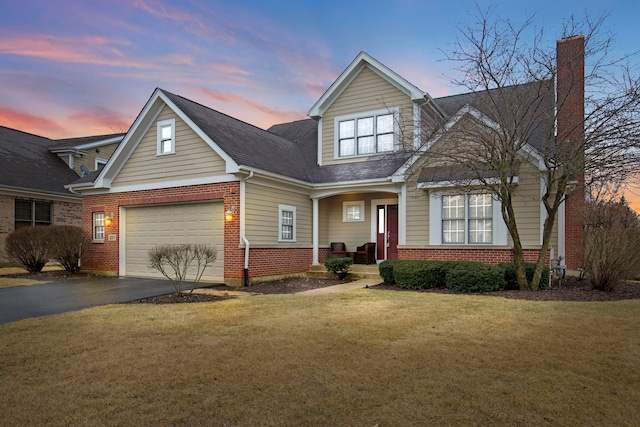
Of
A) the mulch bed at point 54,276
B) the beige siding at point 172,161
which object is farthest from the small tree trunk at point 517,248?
the mulch bed at point 54,276

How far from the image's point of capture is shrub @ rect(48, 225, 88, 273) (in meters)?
14.5

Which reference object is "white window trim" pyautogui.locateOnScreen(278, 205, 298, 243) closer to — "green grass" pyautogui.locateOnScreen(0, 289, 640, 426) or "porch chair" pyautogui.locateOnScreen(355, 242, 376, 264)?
→ "porch chair" pyautogui.locateOnScreen(355, 242, 376, 264)

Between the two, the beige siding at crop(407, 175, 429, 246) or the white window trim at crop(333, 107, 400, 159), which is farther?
the white window trim at crop(333, 107, 400, 159)

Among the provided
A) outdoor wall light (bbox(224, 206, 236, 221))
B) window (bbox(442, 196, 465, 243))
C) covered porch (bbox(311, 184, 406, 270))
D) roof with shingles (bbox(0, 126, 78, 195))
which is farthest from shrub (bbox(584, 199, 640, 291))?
roof with shingles (bbox(0, 126, 78, 195))

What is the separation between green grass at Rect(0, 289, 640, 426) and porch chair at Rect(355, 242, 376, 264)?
701 centimetres

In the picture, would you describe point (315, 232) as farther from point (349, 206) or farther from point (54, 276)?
point (54, 276)

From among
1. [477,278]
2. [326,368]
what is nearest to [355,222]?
[477,278]

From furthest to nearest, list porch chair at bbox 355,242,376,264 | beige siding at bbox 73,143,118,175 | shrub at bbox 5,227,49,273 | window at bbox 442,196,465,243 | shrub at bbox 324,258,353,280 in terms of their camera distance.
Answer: beige siding at bbox 73,143,118,175 → porch chair at bbox 355,242,376,264 → shrub at bbox 5,227,49,273 → shrub at bbox 324,258,353,280 → window at bbox 442,196,465,243

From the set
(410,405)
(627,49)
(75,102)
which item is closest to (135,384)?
(410,405)

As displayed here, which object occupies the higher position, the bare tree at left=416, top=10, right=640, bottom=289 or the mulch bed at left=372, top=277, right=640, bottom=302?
the bare tree at left=416, top=10, right=640, bottom=289

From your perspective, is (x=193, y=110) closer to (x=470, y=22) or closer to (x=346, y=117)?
(x=346, y=117)

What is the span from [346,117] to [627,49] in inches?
343

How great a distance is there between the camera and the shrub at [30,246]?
1454cm

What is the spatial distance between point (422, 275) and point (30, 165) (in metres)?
19.8
